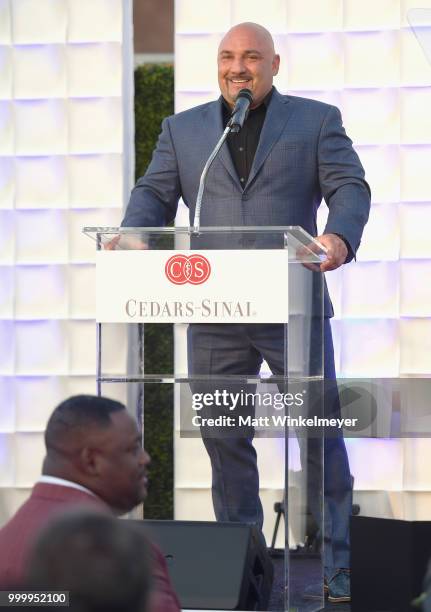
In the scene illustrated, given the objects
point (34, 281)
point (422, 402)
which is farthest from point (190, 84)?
point (422, 402)

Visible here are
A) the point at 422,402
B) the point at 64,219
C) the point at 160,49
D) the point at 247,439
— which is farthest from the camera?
the point at 160,49

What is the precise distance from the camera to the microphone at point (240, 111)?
3441 millimetres

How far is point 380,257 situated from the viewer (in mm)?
5188

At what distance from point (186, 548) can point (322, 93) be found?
104 inches

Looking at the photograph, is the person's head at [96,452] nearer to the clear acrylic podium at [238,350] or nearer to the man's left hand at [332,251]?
the clear acrylic podium at [238,350]

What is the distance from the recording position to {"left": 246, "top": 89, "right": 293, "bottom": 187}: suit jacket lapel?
4.00 m

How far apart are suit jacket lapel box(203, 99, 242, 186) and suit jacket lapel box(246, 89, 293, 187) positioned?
3.0 inches

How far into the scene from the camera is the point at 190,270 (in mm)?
3238

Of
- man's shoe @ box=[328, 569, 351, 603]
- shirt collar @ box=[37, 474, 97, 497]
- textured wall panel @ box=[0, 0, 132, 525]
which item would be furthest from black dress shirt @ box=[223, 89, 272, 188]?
shirt collar @ box=[37, 474, 97, 497]

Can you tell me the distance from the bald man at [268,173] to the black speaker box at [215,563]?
67 centimetres

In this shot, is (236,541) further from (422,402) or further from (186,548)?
(422,402)

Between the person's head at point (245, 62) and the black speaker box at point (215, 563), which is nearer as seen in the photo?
the black speaker box at point (215, 563)

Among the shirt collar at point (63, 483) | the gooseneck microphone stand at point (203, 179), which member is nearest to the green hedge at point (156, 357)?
the gooseneck microphone stand at point (203, 179)

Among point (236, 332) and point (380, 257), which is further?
point (380, 257)
